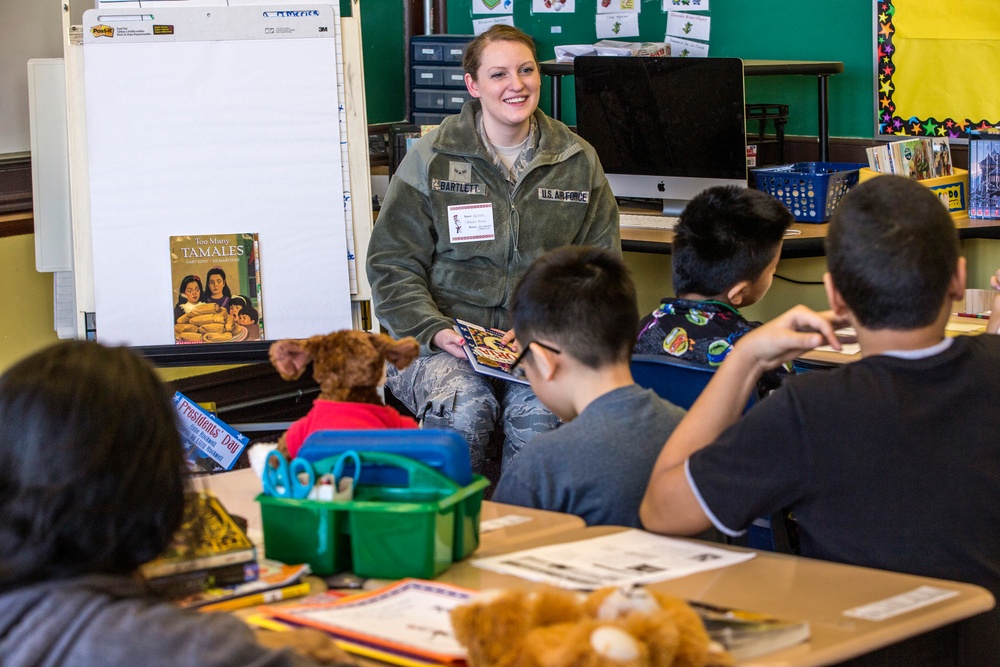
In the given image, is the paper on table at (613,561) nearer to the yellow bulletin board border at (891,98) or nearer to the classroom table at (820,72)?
the classroom table at (820,72)

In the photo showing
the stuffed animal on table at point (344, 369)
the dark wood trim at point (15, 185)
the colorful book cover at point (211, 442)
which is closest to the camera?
the stuffed animal on table at point (344, 369)

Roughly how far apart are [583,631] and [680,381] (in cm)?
120

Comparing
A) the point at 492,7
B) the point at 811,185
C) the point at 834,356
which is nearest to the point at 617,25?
the point at 492,7

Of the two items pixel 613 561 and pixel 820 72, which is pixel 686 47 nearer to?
pixel 820 72

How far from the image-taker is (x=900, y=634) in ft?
3.70

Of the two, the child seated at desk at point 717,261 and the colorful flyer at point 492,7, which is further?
the colorful flyer at point 492,7

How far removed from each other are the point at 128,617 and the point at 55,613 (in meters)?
0.06

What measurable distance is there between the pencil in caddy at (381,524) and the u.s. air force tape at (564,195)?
167 cm

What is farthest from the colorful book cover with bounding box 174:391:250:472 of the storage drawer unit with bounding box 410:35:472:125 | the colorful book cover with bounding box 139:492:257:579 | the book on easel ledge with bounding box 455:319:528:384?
the storage drawer unit with bounding box 410:35:472:125

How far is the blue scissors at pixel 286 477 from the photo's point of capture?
4.43ft

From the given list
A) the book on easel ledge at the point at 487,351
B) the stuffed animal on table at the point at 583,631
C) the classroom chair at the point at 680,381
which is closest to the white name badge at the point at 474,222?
the book on easel ledge at the point at 487,351

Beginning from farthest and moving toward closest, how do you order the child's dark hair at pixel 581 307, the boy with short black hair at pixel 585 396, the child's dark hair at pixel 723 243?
the child's dark hair at pixel 723 243
the child's dark hair at pixel 581 307
the boy with short black hair at pixel 585 396

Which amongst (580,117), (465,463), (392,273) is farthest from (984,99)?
(465,463)

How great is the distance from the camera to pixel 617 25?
15.4 ft
